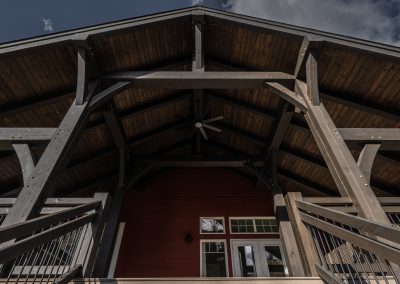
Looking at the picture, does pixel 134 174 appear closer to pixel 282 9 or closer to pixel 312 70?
pixel 312 70

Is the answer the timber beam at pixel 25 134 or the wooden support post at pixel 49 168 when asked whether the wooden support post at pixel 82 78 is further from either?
the timber beam at pixel 25 134

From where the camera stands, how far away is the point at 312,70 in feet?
15.5

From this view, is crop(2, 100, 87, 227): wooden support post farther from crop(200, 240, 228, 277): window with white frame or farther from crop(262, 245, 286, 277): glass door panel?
crop(262, 245, 286, 277): glass door panel

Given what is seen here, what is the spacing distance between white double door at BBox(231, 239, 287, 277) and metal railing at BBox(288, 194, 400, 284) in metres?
4.26

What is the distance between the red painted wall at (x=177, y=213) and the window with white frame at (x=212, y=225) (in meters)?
0.13

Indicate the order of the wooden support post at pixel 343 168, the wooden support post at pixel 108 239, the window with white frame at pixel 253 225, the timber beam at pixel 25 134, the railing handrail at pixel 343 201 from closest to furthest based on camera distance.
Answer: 1. the wooden support post at pixel 343 168
2. the railing handrail at pixel 343 201
3. the timber beam at pixel 25 134
4. the wooden support post at pixel 108 239
5. the window with white frame at pixel 253 225

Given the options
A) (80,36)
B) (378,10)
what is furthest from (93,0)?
(378,10)

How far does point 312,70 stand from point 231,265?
18.5ft

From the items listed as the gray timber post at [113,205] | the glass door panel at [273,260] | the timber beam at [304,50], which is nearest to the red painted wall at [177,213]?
the glass door panel at [273,260]

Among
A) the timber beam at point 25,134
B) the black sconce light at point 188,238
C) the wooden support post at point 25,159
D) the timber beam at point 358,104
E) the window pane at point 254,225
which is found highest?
the timber beam at point 358,104

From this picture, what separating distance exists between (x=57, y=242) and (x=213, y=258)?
578cm

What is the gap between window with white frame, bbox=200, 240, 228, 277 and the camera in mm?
7625

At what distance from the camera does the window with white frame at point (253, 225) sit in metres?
8.38

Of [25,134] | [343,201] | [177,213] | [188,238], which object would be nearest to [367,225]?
[343,201]
